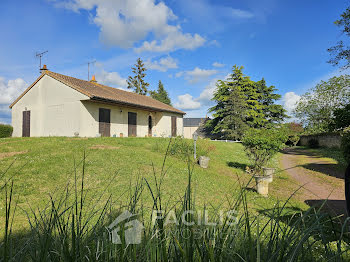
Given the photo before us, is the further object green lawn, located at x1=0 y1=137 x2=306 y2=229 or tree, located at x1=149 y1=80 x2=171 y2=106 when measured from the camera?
tree, located at x1=149 y1=80 x2=171 y2=106

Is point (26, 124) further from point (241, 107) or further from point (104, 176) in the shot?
point (241, 107)

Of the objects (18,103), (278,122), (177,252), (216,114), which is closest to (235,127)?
(216,114)

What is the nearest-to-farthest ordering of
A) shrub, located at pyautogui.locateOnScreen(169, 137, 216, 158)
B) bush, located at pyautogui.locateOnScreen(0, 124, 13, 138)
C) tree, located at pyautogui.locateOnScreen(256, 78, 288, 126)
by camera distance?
shrub, located at pyautogui.locateOnScreen(169, 137, 216, 158)
bush, located at pyautogui.locateOnScreen(0, 124, 13, 138)
tree, located at pyautogui.locateOnScreen(256, 78, 288, 126)

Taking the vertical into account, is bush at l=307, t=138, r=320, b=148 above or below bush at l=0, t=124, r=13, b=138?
below

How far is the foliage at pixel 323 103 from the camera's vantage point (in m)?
24.9

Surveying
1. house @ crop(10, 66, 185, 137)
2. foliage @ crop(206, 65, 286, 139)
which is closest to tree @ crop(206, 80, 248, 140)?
foliage @ crop(206, 65, 286, 139)

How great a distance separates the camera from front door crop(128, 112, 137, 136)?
19.6m

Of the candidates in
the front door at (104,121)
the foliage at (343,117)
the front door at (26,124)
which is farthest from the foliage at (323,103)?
the front door at (26,124)

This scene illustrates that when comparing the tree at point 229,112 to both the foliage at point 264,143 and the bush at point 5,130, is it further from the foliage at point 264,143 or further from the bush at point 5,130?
the bush at point 5,130

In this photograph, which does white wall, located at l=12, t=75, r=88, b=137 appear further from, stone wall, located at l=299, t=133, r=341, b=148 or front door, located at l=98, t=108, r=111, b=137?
stone wall, located at l=299, t=133, r=341, b=148

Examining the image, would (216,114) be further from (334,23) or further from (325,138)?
(334,23)

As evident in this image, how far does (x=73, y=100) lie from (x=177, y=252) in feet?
56.6

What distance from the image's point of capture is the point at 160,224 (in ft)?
3.44

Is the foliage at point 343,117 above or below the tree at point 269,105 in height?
below
